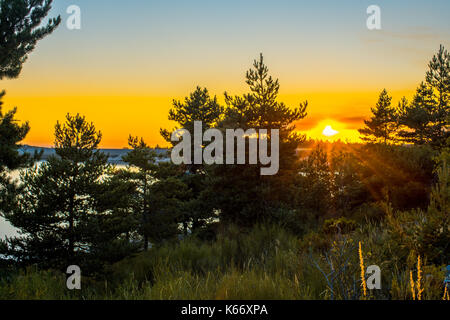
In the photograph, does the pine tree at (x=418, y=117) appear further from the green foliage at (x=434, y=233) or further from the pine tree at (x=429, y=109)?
the green foliage at (x=434, y=233)

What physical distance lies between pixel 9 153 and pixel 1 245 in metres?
4.57

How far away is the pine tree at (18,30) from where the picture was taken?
12.7 meters

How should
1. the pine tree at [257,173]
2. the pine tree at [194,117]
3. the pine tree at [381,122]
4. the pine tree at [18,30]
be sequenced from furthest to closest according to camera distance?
the pine tree at [381,122] → the pine tree at [194,117] → the pine tree at [257,173] → the pine tree at [18,30]

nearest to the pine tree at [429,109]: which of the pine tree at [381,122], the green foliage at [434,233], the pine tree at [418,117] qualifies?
the pine tree at [418,117]

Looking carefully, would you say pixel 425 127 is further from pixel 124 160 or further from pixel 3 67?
pixel 3 67

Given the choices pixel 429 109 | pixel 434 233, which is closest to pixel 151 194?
pixel 434 233

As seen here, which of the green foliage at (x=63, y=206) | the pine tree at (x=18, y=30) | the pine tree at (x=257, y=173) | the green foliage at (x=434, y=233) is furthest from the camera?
the pine tree at (x=257, y=173)

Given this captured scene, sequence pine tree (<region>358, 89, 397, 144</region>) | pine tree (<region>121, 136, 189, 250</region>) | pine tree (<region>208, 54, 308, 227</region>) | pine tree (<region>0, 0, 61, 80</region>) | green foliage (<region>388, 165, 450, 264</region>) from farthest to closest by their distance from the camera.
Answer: pine tree (<region>358, 89, 397, 144</region>) < pine tree (<region>121, 136, 189, 250</region>) < pine tree (<region>208, 54, 308, 227</region>) < pine tree (<region>0, 0, 61, 80</region>) < green foliage (<region>388, 165, 450, 264</region>)

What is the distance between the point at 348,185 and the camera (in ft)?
80.2

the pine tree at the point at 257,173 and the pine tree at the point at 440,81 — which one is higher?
the pine tree at the point at 440,81

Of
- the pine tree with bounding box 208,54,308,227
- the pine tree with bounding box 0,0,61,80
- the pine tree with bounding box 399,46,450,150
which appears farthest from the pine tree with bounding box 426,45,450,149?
the pine tree with bounding box 0,0,61,80

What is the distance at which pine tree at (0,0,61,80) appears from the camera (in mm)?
12727

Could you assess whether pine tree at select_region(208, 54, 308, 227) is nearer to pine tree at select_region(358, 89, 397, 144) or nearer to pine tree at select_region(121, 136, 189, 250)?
pine tree at select_region(121, 136, 189, 250)

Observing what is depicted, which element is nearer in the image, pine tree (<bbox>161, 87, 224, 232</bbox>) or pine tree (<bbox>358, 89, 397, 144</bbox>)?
pine tree (<bbox>161, 87, 224, 232</bbox>)
